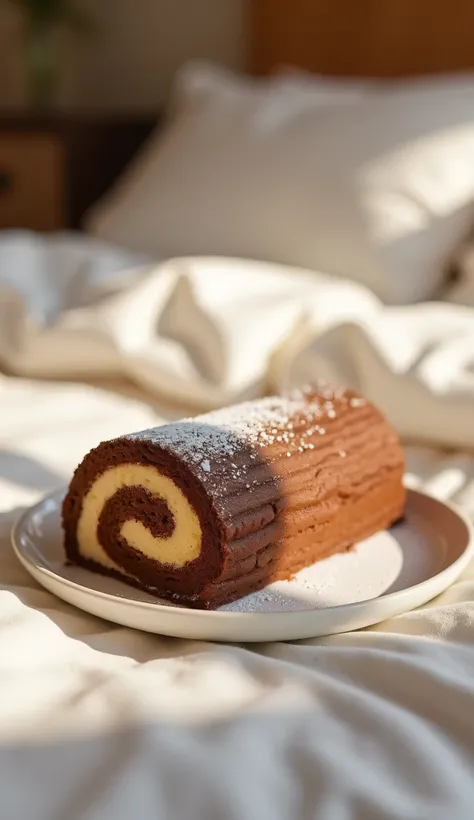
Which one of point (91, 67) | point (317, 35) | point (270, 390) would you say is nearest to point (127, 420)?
point (270, 390)

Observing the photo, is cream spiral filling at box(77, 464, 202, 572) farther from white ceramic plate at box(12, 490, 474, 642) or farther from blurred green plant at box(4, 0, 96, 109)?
blurred green plant at box(4, 0, 96, 109)

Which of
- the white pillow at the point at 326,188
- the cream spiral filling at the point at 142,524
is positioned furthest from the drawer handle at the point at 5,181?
the cream spiral filling at the point at 142,524

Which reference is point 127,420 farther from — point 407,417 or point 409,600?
point 409,600

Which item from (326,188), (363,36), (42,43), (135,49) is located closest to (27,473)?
(326,188)

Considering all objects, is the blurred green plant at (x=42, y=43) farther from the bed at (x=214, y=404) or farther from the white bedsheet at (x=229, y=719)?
the white bedsheet at (x=229, y=719)

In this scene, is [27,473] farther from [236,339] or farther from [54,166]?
[54,166]

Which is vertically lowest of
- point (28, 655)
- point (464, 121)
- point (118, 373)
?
point (118, 373)

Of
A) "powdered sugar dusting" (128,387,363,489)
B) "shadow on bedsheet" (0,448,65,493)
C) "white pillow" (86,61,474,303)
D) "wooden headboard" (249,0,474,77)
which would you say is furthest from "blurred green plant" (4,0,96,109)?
"powdered sugar dusting" (128,387,363,489)
